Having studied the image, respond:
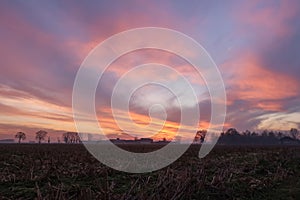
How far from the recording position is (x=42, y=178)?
587 inches

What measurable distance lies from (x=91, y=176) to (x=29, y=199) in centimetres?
575

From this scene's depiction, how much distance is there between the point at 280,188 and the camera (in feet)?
48.0

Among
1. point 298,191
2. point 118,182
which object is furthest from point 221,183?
point 118,182

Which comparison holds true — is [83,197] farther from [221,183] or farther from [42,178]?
[42,178]

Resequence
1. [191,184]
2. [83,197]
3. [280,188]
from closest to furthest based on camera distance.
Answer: [83,197] < [191,184] < [280,188]

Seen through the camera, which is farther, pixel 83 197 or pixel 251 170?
pixel 251 170

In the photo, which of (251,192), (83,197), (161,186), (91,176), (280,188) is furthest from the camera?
(91,176)

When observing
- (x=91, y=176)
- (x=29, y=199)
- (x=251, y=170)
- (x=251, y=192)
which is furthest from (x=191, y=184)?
(x=251, y=170)

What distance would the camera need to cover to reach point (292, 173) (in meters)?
19.8

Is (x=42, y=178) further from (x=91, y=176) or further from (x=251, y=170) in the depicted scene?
(x=251, y=170)

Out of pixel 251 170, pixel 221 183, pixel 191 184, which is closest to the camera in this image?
pixel 191 184

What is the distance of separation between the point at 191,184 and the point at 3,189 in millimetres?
7627

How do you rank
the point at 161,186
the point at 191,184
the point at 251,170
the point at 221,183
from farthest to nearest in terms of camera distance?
→ the point at 251,170 < the point at 221,183 < the point at 191,184 < the point at 161,186

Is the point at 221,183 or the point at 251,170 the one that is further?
the point at 251,170
